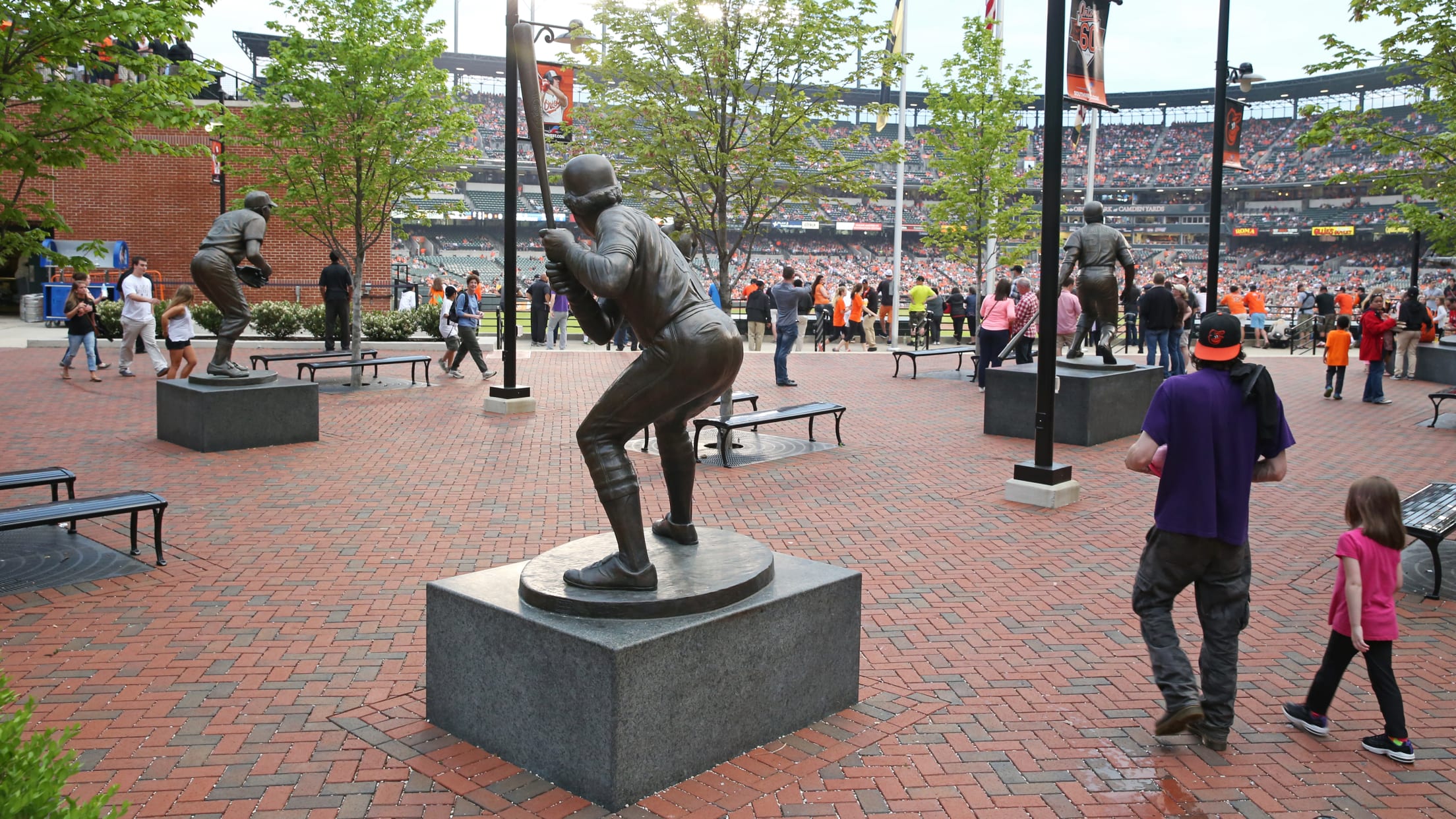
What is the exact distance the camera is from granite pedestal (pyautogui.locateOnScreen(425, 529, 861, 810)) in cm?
413

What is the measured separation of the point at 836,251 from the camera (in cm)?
7019

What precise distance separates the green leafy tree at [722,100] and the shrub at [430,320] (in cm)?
1250

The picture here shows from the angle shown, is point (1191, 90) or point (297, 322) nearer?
point (297, 322)

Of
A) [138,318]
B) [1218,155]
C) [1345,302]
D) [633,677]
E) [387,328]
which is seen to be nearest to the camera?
[633,677]

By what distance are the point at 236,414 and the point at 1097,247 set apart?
10162mm

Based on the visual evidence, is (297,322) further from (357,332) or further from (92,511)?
(92,511)

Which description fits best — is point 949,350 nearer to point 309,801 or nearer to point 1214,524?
point 1214,524

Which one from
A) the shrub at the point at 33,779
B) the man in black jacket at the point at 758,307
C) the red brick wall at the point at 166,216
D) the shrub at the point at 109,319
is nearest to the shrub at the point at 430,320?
the red brick wall at the point at 166,216

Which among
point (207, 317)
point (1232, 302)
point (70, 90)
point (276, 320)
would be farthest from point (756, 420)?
point (1232, 302)

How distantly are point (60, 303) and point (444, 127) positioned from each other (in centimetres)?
1513

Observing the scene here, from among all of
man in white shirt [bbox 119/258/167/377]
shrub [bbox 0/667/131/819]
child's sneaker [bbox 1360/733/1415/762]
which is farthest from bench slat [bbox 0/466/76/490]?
man in white shirt [bbox 119/258/167/377]

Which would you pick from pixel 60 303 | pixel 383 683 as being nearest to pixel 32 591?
pixel 383 683

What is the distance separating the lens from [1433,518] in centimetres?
711

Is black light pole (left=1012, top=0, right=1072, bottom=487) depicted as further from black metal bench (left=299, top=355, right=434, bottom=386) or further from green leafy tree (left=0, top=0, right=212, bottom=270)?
black metal bench (left=299, top=355, right=434, bottom=386)
